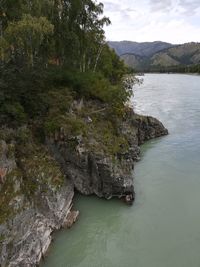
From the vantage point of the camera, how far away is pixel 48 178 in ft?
52.4

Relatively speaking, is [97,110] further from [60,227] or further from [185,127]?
[185,127]

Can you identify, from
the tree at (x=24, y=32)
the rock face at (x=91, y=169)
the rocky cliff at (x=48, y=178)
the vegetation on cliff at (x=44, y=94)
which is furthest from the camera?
the rock face at (x=91, y=169)

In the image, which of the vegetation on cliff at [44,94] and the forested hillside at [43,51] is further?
the forested hillside at [43,51]

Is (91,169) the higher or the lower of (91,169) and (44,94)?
the lower

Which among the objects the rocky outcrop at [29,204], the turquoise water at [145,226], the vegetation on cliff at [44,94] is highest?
the vegetation on cliff at [44,94]

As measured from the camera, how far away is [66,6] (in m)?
25.4

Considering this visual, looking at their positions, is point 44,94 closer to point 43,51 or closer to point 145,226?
point 43,51

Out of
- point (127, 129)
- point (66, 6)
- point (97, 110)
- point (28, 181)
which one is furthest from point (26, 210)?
point (66, 6)

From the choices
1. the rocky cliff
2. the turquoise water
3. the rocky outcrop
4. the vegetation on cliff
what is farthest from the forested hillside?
the turquoise water

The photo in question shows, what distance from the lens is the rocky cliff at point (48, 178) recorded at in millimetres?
12609

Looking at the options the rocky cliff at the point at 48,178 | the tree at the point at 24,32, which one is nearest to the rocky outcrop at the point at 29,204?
the rocky cliff at the point at 48,178

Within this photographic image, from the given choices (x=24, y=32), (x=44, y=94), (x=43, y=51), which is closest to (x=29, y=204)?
(x=44, y=94)

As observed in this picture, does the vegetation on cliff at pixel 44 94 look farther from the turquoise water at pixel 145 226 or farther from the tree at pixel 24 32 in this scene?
the turquoise water at pixel 145 226

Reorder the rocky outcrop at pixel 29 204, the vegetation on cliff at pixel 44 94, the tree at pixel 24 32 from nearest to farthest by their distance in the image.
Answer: the rocky outcrop at pixel 29 204 < the vegetation on cliff at pixel 44 94 < the tree at pixel 24 32
